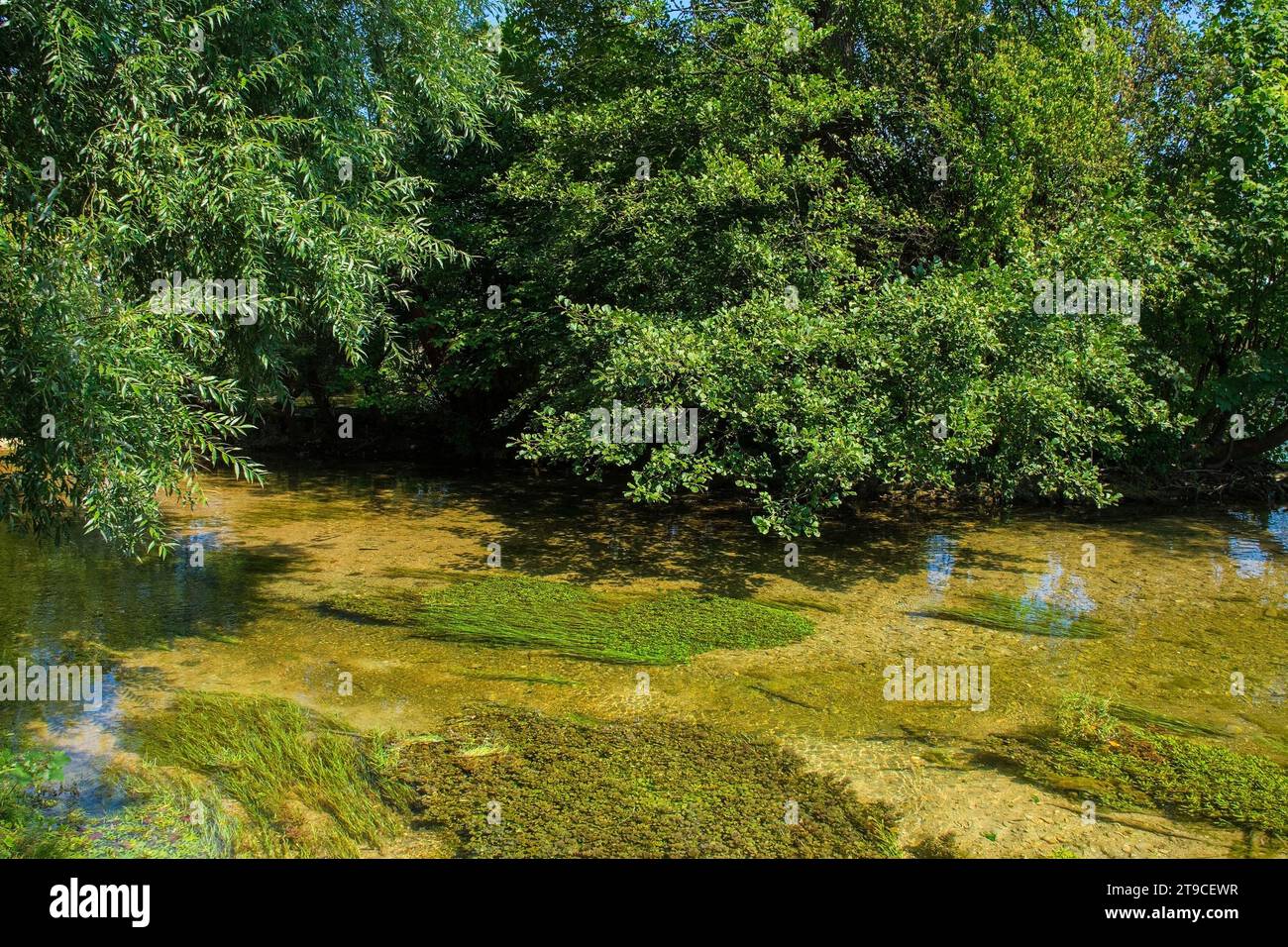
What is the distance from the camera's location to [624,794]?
5566mm

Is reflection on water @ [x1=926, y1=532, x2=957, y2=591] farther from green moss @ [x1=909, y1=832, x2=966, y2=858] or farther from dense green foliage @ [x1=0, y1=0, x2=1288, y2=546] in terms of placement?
green moss @ [x1=909, y1=832, x2=966, y2=858]

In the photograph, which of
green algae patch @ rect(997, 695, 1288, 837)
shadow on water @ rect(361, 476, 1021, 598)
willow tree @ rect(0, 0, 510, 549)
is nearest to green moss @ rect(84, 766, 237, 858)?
willow tree @ rect(0, 0, 510, 549)

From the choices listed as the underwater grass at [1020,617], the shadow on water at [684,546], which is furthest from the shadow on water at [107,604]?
the underwater grass at [1020,617]

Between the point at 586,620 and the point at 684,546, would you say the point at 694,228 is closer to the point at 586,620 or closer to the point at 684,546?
the point at 684,546

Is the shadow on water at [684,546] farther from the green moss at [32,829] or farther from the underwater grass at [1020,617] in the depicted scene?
the green moss at [32,829]

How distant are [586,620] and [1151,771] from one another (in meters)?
4.72

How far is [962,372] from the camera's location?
9.73 metres

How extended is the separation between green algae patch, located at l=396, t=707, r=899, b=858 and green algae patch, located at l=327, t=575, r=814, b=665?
153 centimetres

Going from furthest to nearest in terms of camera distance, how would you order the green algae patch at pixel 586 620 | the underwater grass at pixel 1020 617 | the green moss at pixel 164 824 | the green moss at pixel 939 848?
Answer: the underwater grass at pixel 1020 617 → the green algae patch at pixel 586 620 → the green moss at pixel 939 848 → the green moss at pixel 164 824

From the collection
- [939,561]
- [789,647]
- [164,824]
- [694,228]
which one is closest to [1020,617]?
[939,561]

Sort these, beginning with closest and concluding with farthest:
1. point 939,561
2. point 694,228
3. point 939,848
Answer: point 939,848
point 939,561
point 694,228

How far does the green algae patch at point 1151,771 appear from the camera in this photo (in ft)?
17.9

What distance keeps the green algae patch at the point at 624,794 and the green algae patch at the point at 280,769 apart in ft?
0.89

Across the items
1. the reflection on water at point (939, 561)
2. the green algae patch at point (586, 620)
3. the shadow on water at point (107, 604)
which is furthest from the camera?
the reflection on water at point (939, 561)
